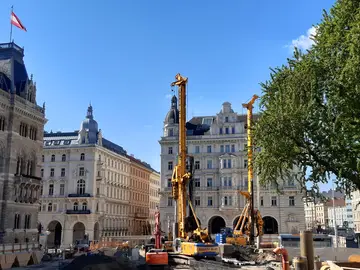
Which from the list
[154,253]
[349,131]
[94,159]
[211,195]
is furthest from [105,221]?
[349,131]

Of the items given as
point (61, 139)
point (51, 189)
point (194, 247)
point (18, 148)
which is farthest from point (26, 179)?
point (194, 247)

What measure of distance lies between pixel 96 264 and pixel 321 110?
16524mm

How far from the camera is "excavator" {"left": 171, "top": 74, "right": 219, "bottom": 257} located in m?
31.7

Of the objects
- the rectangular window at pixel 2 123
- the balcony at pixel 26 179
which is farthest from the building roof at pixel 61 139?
the rectangular window at pixel 2 123

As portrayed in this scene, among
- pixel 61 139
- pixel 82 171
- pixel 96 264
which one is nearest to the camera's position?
pixel 96 264

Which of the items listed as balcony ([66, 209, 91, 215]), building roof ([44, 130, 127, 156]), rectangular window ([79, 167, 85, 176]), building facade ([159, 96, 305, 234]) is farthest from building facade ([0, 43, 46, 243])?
building facade ([159, 96, 305, 234])

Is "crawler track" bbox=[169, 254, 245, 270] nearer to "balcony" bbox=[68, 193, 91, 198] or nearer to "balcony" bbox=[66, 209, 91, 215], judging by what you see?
"balcony" bbox=[66, 209, 91, 215]

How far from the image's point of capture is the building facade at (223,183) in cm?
6862

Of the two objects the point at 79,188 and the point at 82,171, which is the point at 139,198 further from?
the point at 82,171

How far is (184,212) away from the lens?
121 feet

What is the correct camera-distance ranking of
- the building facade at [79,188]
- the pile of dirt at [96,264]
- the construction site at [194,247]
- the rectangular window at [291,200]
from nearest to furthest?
the pile of dirt at [96,264]
the construction site at [194,247]
the rectangular window at [291,200]
the building facade at [79,188]

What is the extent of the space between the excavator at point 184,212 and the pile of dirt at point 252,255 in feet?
18.0

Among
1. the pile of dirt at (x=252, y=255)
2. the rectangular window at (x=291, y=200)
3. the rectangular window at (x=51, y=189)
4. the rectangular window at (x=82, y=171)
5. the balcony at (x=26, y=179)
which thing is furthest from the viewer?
the rectangular window at (x=51, y=189)

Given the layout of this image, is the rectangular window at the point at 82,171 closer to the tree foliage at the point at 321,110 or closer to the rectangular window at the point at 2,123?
the rectangular window at the point at 2,123
